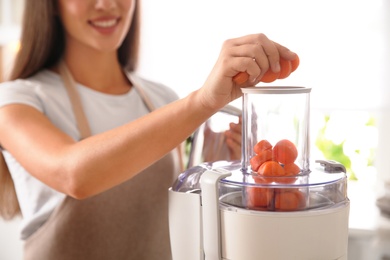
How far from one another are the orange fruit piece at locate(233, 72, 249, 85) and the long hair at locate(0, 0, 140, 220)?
56 centimetres

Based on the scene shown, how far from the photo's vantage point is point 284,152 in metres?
0.72

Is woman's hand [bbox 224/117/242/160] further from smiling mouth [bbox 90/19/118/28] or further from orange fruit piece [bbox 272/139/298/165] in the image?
smiling mouth [bbox 90/19/118/28]

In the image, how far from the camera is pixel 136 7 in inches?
51.0

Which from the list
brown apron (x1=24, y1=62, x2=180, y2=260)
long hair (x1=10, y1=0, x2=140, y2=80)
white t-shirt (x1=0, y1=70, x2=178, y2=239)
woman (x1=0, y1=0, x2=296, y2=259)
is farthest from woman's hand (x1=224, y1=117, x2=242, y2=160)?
long hair (x1=10, y1=0, x2=140, y2=80)

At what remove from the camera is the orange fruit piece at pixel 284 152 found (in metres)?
0.72

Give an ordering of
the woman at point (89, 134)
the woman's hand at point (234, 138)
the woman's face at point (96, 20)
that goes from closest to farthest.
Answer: the woman at point (89, 134), the woman's hand at point (234, 138), the woman's face at point (96, 20)

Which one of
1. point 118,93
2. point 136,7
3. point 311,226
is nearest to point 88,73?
point 118,93

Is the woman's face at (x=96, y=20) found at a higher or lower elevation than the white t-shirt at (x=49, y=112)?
higher

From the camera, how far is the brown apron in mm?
1048

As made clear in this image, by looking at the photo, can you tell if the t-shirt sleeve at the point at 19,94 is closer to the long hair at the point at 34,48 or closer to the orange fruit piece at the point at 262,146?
Result: the long hair at the point at 34,48

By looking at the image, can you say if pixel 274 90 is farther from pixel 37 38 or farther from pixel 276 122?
pixel 37 38

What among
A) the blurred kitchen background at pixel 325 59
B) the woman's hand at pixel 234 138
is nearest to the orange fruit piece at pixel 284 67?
the woman's hand at pixel 234 138

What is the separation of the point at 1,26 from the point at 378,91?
4.58ft

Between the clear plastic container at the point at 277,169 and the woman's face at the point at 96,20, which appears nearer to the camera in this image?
the clear plastic container at the point at 277,169
